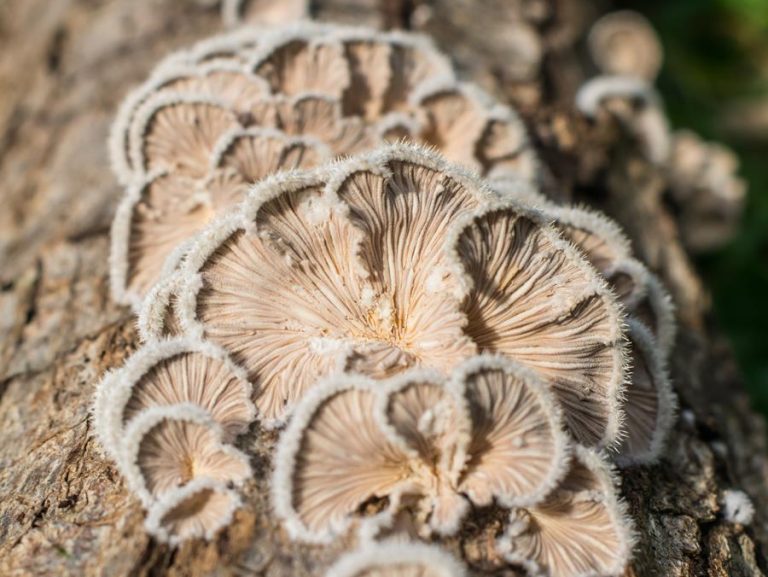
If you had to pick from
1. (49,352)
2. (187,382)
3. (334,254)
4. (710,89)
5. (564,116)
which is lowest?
(49,352)

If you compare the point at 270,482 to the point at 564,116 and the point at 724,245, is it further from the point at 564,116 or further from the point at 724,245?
the point at 724,245

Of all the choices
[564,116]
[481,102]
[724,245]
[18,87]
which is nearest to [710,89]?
[724,245]

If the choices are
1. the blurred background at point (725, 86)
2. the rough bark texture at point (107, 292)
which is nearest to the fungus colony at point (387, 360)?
the rough bark texture at point (107, 292)

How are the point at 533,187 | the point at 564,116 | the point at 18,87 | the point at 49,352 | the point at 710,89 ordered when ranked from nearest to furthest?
1. the point at 49,352
2. the point at 533,187
3. the point at 564,116
4. the point at 18,87
5. the point at 710,89

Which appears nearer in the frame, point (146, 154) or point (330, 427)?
point (330, 427)

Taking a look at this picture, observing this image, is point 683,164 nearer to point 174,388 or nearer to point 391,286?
point 391,286

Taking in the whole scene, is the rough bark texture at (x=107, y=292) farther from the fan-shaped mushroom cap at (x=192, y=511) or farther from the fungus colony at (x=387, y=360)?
the fungus colony at (x=387, y=360)
